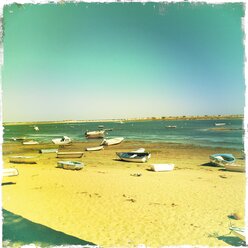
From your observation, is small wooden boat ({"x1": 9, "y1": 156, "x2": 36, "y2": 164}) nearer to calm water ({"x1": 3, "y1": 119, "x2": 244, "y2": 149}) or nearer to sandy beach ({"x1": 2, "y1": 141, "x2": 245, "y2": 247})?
sandy beach ({"x1": 2, "y1": 141, "x2": 245, "y2": 247})

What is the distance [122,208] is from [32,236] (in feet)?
8.31

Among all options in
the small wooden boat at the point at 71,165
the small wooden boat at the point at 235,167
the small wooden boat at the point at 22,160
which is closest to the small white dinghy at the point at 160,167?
the small wooden boat at the point at 235,167

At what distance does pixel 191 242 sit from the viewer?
20.8 feet

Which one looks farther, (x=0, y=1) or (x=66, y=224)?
(x=66, y=224)

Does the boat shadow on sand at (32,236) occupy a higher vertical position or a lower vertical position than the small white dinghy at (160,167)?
lower

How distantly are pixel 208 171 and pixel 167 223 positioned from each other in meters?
7.50

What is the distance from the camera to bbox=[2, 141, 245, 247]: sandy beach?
257 inches

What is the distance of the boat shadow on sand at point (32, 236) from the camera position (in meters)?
6.27

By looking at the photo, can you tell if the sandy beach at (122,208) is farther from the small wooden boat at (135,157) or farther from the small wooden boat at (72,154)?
the small wooden boat at (72,154)

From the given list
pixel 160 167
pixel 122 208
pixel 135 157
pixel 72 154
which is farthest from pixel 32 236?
pixel 72 154

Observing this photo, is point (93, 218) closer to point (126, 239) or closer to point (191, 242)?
point (126, 239)

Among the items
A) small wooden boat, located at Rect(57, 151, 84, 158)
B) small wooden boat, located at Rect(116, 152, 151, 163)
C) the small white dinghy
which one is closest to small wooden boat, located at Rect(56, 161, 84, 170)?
the small white dinghy

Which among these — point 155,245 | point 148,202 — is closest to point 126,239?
point 155,245

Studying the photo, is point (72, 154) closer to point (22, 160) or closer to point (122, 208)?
point (22, 160)
